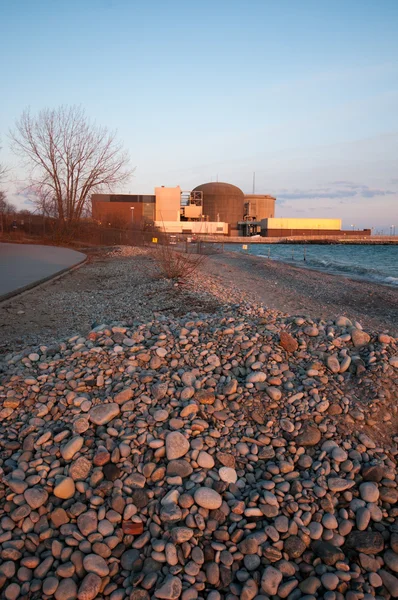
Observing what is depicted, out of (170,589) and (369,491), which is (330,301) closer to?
(369,491)

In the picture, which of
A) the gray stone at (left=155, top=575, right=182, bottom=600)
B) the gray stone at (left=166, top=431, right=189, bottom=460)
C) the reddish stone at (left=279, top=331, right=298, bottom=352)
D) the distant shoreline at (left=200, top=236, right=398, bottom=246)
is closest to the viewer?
the gray stone at (left=155, top=575, right=182, bottom=600)

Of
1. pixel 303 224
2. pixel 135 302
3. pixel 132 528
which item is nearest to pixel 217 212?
pixel 303 224

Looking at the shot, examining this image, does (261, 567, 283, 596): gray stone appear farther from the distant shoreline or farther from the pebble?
the distant shoreline

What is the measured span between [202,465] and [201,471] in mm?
48

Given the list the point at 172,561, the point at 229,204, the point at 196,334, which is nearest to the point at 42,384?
the point at 196,334

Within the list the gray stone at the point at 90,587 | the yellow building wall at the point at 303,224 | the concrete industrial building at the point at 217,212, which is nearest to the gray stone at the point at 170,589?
the gray stone at the point at 90,587

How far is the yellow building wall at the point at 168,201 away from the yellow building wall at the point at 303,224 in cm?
2378

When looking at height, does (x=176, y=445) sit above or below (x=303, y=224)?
below

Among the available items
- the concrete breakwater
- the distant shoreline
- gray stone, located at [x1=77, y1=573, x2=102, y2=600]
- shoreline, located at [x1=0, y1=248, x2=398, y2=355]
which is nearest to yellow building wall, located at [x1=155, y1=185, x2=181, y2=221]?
the distant shoreline

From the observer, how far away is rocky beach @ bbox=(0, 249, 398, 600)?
2.33m

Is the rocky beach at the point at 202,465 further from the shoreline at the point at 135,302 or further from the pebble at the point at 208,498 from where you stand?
the shoreline at the point at 135,302

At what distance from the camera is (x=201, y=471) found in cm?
296

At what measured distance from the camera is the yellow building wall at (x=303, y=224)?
9056 centimetres

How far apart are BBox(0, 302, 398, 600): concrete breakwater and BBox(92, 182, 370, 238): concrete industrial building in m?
66.8
